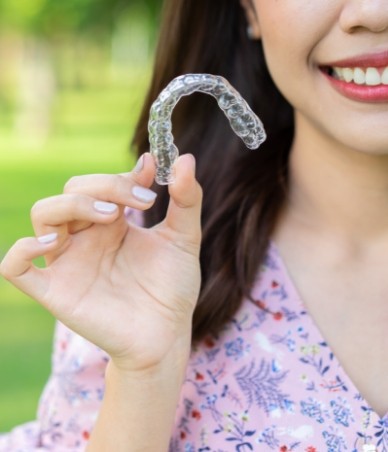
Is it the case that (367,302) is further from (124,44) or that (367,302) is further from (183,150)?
(124,44)

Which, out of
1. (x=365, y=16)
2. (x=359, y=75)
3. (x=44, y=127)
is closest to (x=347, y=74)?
(x=359, y=75)

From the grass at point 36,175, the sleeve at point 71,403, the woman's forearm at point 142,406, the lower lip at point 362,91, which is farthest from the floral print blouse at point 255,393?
the grass at point 36,175

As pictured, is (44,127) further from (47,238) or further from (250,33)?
(47,238)

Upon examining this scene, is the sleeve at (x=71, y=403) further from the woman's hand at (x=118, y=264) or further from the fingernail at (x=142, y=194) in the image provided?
the fingernail at (x=142, y=194)

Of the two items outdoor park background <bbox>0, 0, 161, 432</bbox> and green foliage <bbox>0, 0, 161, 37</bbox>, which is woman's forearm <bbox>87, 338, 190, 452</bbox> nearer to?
outdoor park background <bbox>0, 0, 161, 432</bbox>

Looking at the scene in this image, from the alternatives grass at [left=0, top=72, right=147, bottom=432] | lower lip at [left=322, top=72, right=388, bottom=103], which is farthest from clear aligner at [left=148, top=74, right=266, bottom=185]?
grass at [left=0, top=72, right=147, bottom=432]

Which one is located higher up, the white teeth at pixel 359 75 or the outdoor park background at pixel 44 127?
the white teeth at pixel 359 75
